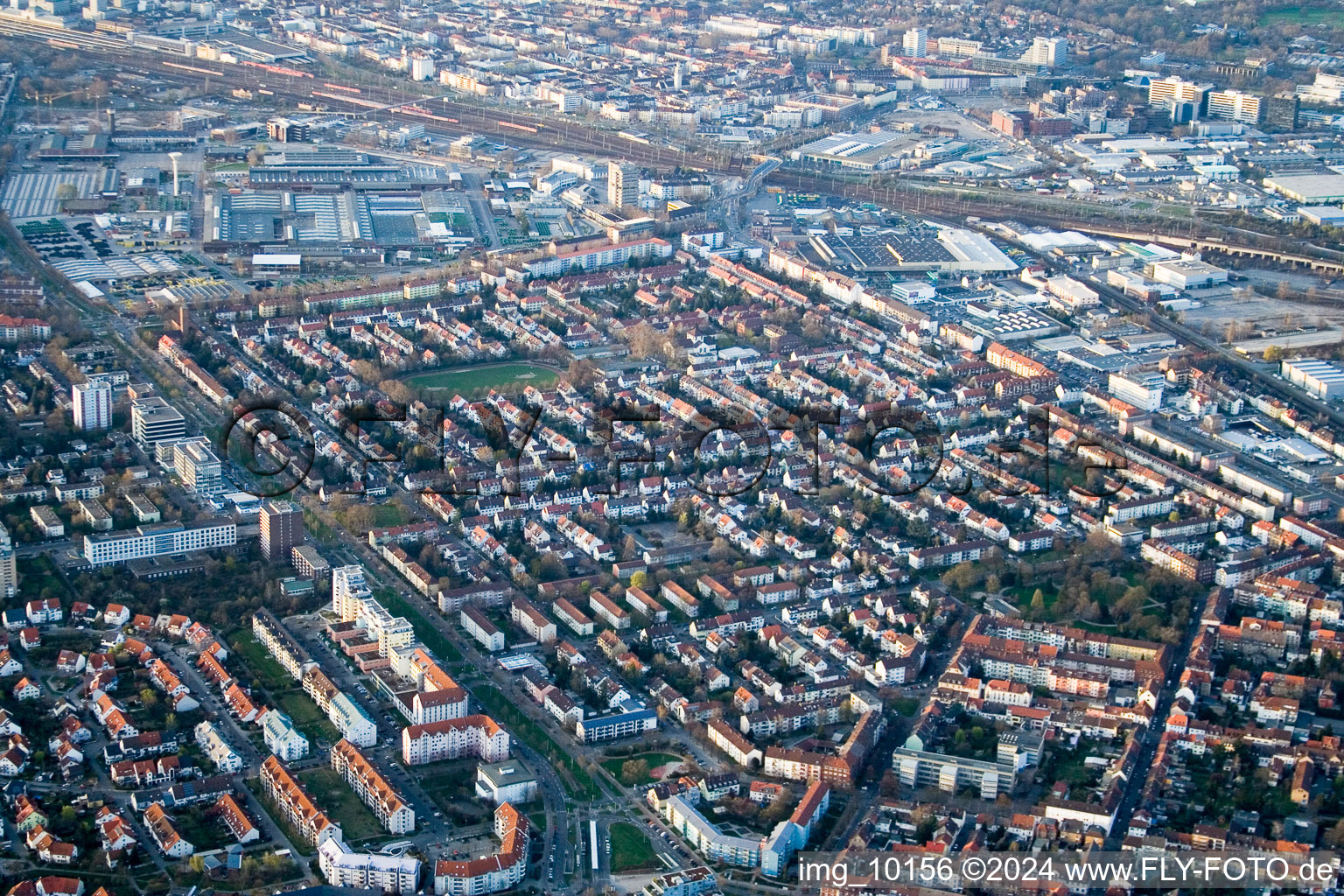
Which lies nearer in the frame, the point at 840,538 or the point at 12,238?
the point at 840,538

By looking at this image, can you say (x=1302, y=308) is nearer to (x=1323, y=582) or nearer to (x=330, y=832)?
(x=1323, y=582)

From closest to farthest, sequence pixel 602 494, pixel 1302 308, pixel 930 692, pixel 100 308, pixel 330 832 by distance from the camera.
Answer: pixel 330 832
pixel 930 692
pixel 602 494
pixel 100 308
pixel 1302 308

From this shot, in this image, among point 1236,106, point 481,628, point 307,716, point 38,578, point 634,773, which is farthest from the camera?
point 1236,106

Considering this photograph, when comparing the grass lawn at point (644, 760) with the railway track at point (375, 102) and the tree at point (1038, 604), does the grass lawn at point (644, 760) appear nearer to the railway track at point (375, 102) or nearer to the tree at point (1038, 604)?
the tree at point (1038, 604)

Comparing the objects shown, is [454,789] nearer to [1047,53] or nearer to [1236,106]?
[1236,106]

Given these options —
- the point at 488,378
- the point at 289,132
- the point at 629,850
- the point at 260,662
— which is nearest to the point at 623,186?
the point at 289,132

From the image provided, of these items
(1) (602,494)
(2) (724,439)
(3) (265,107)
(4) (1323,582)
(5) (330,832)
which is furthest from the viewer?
(3) (265,107)

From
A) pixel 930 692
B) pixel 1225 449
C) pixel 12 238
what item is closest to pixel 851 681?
pixel 930 692
